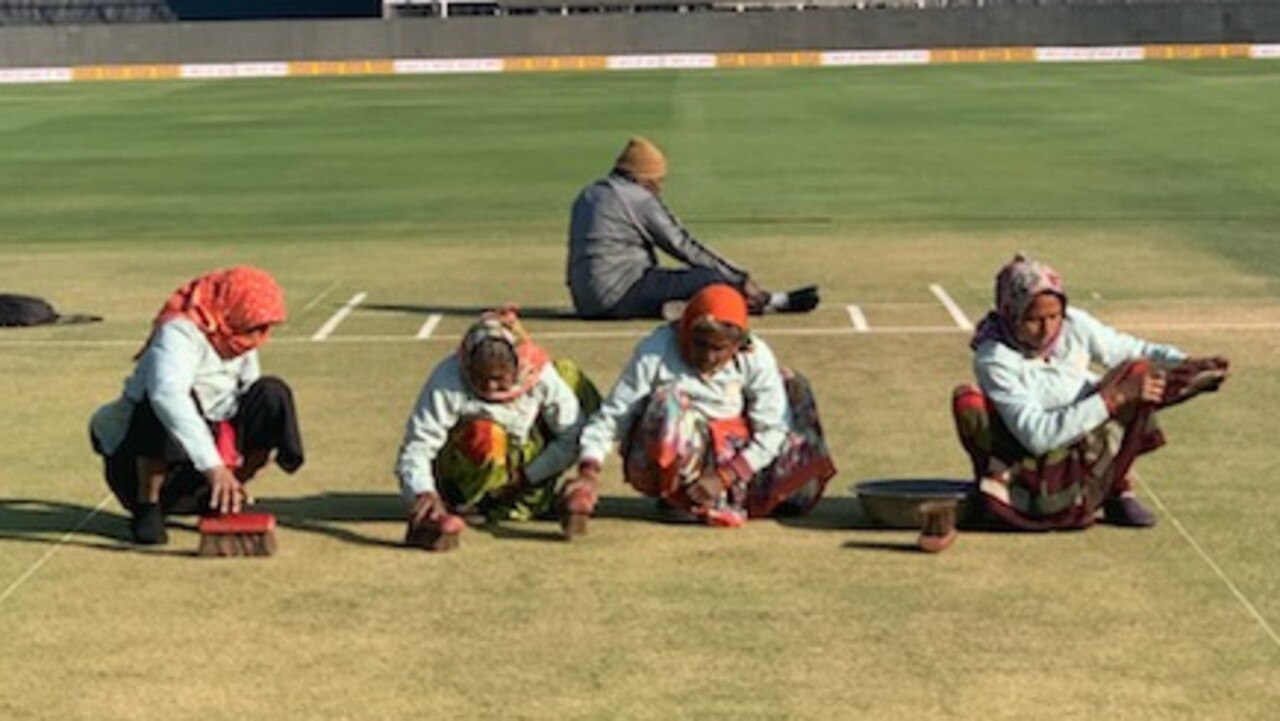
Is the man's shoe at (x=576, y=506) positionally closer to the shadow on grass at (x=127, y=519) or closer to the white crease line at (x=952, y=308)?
the shadow on grass at (x=127, y=519)

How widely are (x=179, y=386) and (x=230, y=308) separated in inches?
15.4

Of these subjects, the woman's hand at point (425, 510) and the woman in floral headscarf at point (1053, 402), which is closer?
the woman in floral headscarf at point (1053, 402)

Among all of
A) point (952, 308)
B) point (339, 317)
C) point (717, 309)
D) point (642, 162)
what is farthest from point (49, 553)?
point (952, 308)

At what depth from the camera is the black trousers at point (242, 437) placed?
1110cm

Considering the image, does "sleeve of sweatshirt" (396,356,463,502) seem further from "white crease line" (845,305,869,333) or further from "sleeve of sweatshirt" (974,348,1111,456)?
"white crease line" (845,305,869,333)

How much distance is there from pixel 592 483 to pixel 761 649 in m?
1.87

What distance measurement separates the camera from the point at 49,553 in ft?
36.7

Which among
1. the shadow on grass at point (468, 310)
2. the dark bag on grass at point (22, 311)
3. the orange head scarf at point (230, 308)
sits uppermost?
the orange head scarf at point (230, 308)

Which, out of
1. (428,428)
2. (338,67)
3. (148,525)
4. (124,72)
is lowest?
(124,72)

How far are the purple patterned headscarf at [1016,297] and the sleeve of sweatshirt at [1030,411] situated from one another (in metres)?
0.10

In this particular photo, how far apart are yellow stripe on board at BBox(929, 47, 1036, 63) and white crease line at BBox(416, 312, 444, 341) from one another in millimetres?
51428

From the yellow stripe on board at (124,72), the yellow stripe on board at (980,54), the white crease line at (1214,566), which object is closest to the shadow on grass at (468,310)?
the white crease line at (1214,566)

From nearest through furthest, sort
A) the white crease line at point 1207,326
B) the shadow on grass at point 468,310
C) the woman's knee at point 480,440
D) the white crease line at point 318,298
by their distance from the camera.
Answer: the woman's knee at point 480,440, the white crease line at point 1207,326, the shadow on grass at point 468,310, the white crease line at point 318,298

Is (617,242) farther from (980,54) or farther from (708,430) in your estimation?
(980,54)
